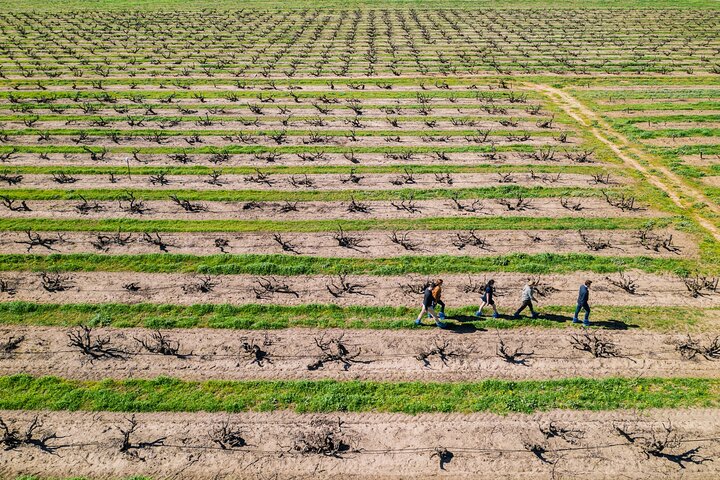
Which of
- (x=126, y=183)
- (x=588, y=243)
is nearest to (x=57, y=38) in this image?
(x=126, y=183)

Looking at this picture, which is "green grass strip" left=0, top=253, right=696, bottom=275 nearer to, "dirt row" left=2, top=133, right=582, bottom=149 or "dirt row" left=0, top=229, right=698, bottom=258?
"dirt row" left=0, top=229, right=698, bottom=258

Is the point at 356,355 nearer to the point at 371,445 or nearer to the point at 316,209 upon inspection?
the point at 371,445

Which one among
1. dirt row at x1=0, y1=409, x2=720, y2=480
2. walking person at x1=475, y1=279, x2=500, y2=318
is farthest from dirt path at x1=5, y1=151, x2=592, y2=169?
dirt row at x1=0, y1=409, x2=720, y2=480

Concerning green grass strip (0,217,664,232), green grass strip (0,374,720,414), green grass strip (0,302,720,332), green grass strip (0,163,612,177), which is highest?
green grass strip (0,163,612,177)

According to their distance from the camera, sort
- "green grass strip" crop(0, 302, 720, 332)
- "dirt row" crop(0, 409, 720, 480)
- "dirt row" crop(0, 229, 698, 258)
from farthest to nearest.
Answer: "dirt row" crop(0, 229, 698, 258)
"green grass strip" crop(0, 302, 720, 332)
"dirt row" crop(0, 409, 720, 480)

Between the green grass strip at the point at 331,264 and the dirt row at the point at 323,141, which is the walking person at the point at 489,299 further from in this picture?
the dirt row at the point at 323,141

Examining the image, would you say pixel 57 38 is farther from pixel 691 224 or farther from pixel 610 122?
pixel 691 224

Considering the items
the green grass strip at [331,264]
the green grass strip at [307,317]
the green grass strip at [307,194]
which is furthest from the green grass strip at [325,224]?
the green grass strip at [307,317]

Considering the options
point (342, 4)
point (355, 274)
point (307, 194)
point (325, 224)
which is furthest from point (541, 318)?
point (342, 4)
